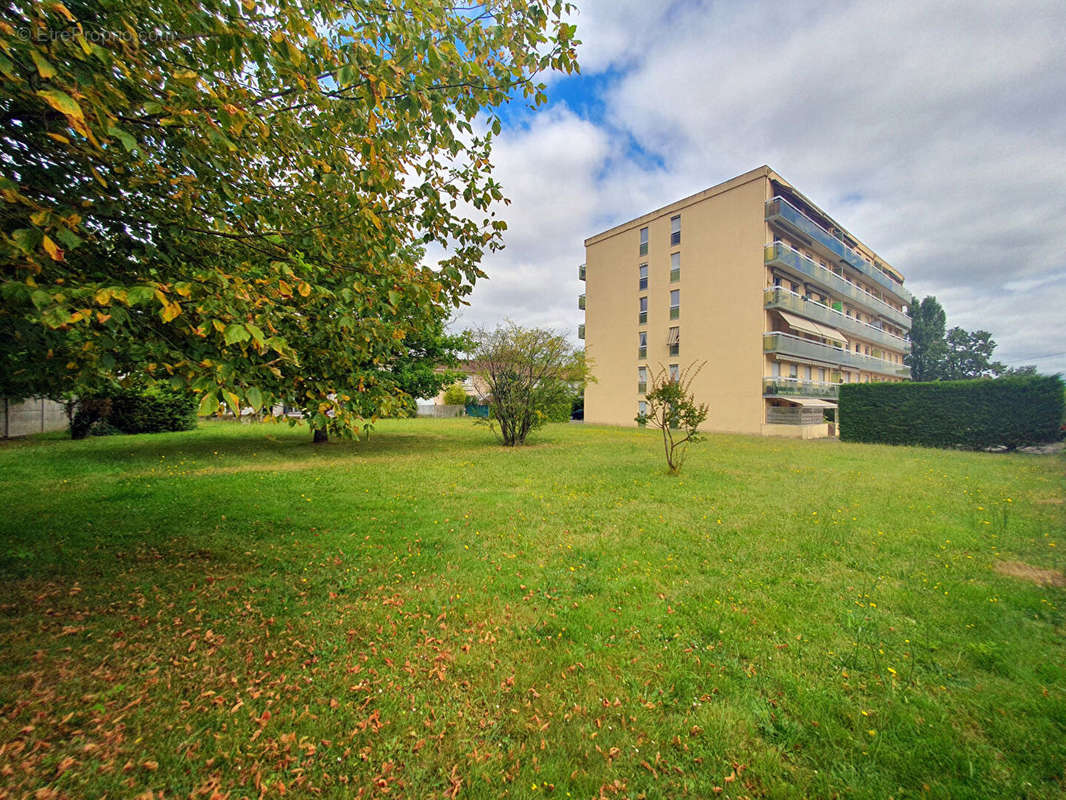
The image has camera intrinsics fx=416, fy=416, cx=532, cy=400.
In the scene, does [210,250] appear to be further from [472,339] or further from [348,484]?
[472,339]

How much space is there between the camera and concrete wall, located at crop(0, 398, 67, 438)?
15.1 meters

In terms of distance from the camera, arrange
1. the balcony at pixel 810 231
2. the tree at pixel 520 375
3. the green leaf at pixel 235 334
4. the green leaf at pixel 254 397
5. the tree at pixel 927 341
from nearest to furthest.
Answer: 1. the green leaf at pixel 235 334
2. the green leaf at pixel 254 397
3. the tree at pixel 520 375
4. the balcony at pixel 810 231
5. the tree at pixel 927 341

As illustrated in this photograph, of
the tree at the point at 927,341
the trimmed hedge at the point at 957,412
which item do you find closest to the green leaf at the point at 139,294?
the trimmed hedge at the point at 957,412

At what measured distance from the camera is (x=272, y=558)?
4.93 m

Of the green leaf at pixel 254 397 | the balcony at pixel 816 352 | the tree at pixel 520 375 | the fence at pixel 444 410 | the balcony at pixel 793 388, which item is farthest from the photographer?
the fence at pixel 444 410

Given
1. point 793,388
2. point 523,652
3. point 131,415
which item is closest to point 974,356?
point 793,388

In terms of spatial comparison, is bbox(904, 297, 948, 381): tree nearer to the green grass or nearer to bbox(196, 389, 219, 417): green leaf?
the green grass

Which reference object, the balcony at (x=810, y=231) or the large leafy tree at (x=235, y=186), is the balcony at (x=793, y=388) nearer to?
the balcony at (x=810, y=231)

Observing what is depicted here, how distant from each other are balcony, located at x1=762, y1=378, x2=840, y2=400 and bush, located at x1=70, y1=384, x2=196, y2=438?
2871 centimetres

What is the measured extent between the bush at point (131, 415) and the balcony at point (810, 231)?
101 ft

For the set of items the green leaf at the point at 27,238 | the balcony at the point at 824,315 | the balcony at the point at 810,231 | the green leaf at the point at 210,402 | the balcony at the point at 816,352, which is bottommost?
the green leaf at the point at 210,402

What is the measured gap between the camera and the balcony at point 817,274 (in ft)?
81.7

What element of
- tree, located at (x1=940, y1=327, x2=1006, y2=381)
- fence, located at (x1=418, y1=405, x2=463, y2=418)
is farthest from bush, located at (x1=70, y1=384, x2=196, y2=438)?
tree, located at (x1=940, y1=327, x2=1006, y2=381)

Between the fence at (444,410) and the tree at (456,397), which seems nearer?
the tree at (456,397)
